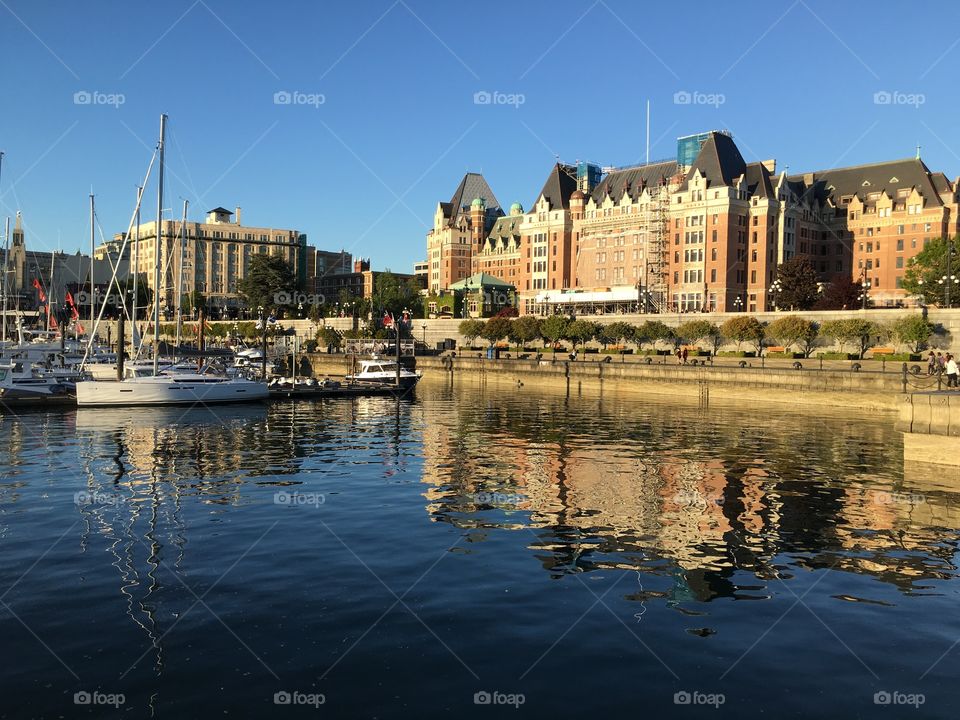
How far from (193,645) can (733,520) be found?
54.4ft

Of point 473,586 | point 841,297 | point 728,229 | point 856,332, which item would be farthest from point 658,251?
point 473,586

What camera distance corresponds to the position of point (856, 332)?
86000mm

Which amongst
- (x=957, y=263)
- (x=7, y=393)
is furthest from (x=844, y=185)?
(x=7, y=393)

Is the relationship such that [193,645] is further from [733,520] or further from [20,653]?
[733,520]

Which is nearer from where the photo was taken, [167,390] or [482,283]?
[167,390]

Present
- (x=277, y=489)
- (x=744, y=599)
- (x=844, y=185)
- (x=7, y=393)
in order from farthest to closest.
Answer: (x=844, y=185) < (x=7, y=393) < (x=277, y=489) < (x=744, y=599)

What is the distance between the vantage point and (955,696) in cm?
1260
